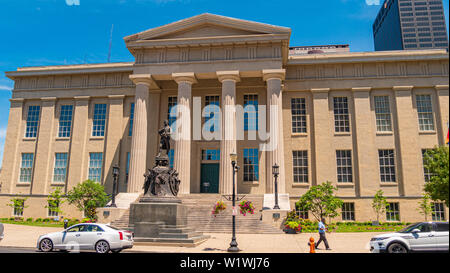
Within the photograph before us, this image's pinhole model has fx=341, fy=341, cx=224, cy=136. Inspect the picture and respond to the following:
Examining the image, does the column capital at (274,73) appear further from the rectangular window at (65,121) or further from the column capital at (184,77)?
the rectangular window at (65,121)

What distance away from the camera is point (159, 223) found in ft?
55.6

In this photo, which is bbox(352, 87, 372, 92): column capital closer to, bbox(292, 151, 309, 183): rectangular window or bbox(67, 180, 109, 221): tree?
bbox(292, 151, 309, 183): rectangular window

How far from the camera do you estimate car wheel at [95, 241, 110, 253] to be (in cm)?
1380

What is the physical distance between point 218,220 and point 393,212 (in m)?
16.8

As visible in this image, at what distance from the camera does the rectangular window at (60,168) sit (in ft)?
119

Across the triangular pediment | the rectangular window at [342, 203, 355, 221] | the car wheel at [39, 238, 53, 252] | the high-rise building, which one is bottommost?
the car wheel at [39, 238, 53, 252]

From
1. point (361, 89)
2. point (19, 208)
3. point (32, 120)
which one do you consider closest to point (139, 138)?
point (19, 208)

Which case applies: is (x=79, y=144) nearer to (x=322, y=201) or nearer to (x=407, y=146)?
(x=322, y=201)

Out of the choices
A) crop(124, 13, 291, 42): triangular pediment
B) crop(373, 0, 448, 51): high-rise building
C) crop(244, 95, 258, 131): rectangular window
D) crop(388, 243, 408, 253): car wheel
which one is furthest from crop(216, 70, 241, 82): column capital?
crop(373, 0, 448, 51): high-rise building

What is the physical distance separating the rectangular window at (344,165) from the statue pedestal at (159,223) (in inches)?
770

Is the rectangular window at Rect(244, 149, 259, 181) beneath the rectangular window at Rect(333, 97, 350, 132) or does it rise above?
beneath

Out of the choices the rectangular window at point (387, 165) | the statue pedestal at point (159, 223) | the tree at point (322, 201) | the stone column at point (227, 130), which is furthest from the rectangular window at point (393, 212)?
the statue pedestal at point (159, 223)

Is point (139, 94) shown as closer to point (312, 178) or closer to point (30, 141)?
point (30, 141)

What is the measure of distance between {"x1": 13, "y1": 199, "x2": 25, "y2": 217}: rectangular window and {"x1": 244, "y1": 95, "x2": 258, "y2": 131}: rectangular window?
24.1 meters
